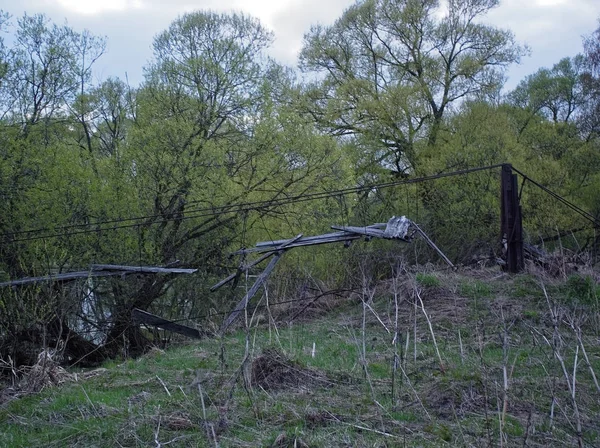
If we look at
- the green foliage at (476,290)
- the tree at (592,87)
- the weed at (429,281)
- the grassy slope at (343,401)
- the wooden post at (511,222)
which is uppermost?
the tree at (592,87)

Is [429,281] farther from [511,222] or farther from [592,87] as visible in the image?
[592,87]

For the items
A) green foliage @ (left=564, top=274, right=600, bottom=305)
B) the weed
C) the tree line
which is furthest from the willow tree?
green foliage @ (left=564, top=274, right=600, bottom=305)

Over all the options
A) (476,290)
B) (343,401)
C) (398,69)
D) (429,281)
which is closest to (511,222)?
(476,290)

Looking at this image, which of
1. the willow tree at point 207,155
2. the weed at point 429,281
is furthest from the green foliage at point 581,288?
the willow tree at point 207,155

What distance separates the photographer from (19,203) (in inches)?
650

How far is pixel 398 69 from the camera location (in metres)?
29.4

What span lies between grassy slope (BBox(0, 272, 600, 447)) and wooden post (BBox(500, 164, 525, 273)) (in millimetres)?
3601

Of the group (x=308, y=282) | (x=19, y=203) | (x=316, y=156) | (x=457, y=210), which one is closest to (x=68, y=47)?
(x=19, y=203)

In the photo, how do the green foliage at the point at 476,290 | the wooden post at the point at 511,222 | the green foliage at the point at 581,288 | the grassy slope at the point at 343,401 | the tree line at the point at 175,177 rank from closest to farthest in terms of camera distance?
the grassy slope at the point at 343,401
the green foliage at the point at 581,288
the green foliage at the point at 476,290
the wooden post at the point at 511,222
the tree line at the point at 175,177

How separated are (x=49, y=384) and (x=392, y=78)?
947 inches

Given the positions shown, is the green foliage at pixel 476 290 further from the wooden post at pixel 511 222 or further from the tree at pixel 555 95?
the tree at pixel 555 95

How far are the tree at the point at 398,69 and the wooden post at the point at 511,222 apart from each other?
1488cm

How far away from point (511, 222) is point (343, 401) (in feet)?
24.6

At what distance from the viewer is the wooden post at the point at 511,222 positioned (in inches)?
491
